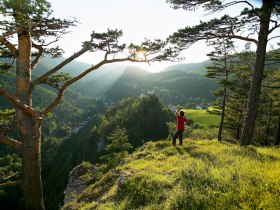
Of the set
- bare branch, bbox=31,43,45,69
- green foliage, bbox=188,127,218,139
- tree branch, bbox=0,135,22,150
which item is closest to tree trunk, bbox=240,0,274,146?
bare branch, bbox=31,43,45,69

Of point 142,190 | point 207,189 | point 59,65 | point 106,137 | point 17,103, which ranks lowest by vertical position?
point 106,137

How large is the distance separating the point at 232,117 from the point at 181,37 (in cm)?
2700

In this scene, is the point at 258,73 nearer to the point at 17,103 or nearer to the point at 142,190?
the point at 142,190

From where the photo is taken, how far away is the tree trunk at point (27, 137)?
864cm

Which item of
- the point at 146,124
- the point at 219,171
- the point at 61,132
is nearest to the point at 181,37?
the point at 219,171

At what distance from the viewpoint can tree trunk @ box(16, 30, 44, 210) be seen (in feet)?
28.3

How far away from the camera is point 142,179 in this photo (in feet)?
28.3

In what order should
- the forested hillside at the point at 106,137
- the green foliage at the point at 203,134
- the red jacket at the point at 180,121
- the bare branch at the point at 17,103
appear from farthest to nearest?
the forested hillside at the point at 106,137 < the green foliage at the point at 203,134 < the red jacket at the point at 180,121 < the bare branch at the point at 17,103

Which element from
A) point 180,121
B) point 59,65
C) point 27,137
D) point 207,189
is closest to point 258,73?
point 180,121

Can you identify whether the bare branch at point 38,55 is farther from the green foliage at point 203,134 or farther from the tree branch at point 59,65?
the green foliage at point 203,134

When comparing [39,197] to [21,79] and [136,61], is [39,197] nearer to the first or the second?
[21,79]

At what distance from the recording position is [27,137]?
28.5 feet

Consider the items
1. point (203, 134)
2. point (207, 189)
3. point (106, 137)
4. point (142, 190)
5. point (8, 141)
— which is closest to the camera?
point (207, 189)

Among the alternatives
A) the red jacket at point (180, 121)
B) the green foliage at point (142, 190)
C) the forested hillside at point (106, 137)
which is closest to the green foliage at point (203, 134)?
the red jacket at point (180, 121)
